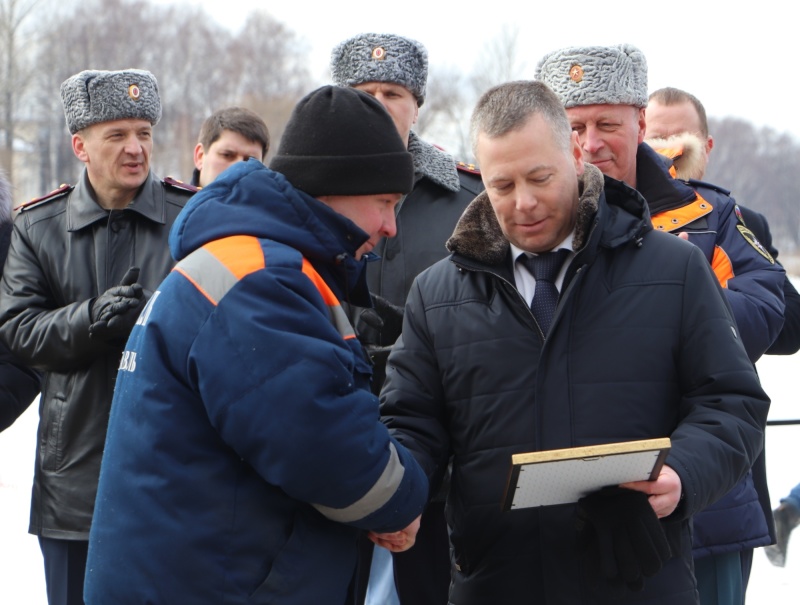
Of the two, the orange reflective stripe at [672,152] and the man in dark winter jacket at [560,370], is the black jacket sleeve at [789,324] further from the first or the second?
the man in dark winter jacket at [560,370]

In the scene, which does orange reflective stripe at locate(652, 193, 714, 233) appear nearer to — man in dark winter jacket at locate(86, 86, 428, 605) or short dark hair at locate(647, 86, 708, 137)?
man in dark winter jacket at locate(86, 86, 428, 605)

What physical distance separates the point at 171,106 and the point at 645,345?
184 ft

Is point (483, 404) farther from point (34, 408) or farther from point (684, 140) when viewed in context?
point (34, 408)

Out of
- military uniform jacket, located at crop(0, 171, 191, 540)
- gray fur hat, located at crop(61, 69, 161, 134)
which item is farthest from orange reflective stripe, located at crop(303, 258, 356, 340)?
gray fur hat, located at crop(61, 69, 161, 134)

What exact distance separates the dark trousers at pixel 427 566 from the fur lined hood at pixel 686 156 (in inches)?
56.1

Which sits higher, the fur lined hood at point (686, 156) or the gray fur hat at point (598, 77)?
the gray fur hat at point (598, 77)

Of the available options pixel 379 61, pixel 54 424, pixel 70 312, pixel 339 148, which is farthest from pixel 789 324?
pixel 54 424

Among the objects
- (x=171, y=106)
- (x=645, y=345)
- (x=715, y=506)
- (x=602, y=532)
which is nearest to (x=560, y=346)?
(x=645, y=345)

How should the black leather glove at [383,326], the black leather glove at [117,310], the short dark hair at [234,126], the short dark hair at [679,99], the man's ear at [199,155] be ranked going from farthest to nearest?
1. the man's ear at [199,155]
2. the short dark hair at [234,126]
3. the short dark hair at [679,99]
4. the black leather glove at [117,310]
5. the black leather glove at [383,326]

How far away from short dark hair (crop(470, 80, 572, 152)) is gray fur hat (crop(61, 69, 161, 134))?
1.79 m

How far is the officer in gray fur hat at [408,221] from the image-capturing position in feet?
10.9

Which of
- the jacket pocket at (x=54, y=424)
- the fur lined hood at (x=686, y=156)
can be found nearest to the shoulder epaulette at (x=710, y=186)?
the fur lined hood at (x=686, y=156)

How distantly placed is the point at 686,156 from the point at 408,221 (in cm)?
105

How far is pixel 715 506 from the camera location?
114 inches
